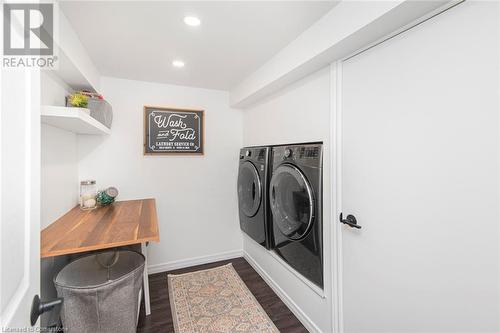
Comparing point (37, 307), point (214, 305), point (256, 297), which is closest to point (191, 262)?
point (214, 305)

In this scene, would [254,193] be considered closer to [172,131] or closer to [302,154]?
[302,154]

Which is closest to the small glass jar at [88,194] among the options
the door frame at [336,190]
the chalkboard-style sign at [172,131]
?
the chalkboard-style sign at [172,131]

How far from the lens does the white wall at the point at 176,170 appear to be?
99.3 inches

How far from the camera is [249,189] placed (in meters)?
2.68

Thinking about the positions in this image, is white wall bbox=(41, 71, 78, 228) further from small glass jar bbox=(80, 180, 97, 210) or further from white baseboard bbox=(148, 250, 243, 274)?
white baseboard bbox=(148, 250, 243, 274)

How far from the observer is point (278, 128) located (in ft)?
7.51

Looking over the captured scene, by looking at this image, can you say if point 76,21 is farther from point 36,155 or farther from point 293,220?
point 293,220

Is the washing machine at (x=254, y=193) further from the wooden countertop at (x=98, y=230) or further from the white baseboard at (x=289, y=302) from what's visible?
the wooden countertop at (x=98, y=230)

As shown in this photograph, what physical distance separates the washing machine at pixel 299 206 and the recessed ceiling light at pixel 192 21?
1.16 m

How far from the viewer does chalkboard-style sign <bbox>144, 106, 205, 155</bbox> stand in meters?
2.67

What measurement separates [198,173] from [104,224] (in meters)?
1.33

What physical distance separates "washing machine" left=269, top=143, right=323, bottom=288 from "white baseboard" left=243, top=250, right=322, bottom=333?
0.36 m

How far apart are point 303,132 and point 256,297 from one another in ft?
5.58

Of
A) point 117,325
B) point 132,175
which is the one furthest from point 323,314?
point 132,175
